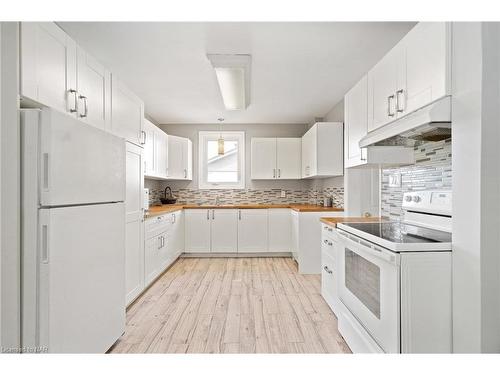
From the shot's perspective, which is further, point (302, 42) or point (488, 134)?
point (302, 42)

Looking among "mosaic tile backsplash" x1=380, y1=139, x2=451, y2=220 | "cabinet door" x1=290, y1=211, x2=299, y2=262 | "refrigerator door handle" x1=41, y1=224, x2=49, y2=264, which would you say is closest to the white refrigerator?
"refrigerator door handle" x1=41, y1=224, x2=49, y2=264

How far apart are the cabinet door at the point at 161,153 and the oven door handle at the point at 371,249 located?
9.84 ft

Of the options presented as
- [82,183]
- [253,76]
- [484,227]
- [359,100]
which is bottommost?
[484,227]

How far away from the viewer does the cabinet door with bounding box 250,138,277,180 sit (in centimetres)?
531

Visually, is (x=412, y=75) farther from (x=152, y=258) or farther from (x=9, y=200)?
(x=152, y=258)

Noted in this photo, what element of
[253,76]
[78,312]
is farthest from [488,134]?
[253,76]

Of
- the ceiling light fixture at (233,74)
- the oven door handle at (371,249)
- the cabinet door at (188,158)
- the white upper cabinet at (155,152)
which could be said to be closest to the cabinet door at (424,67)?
the oven door handle at (371,249)

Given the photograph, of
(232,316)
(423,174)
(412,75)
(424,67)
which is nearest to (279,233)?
(232,316)

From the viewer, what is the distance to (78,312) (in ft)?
5.53

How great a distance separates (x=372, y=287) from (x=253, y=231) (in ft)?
10.6

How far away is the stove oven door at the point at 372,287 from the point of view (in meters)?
1.53
